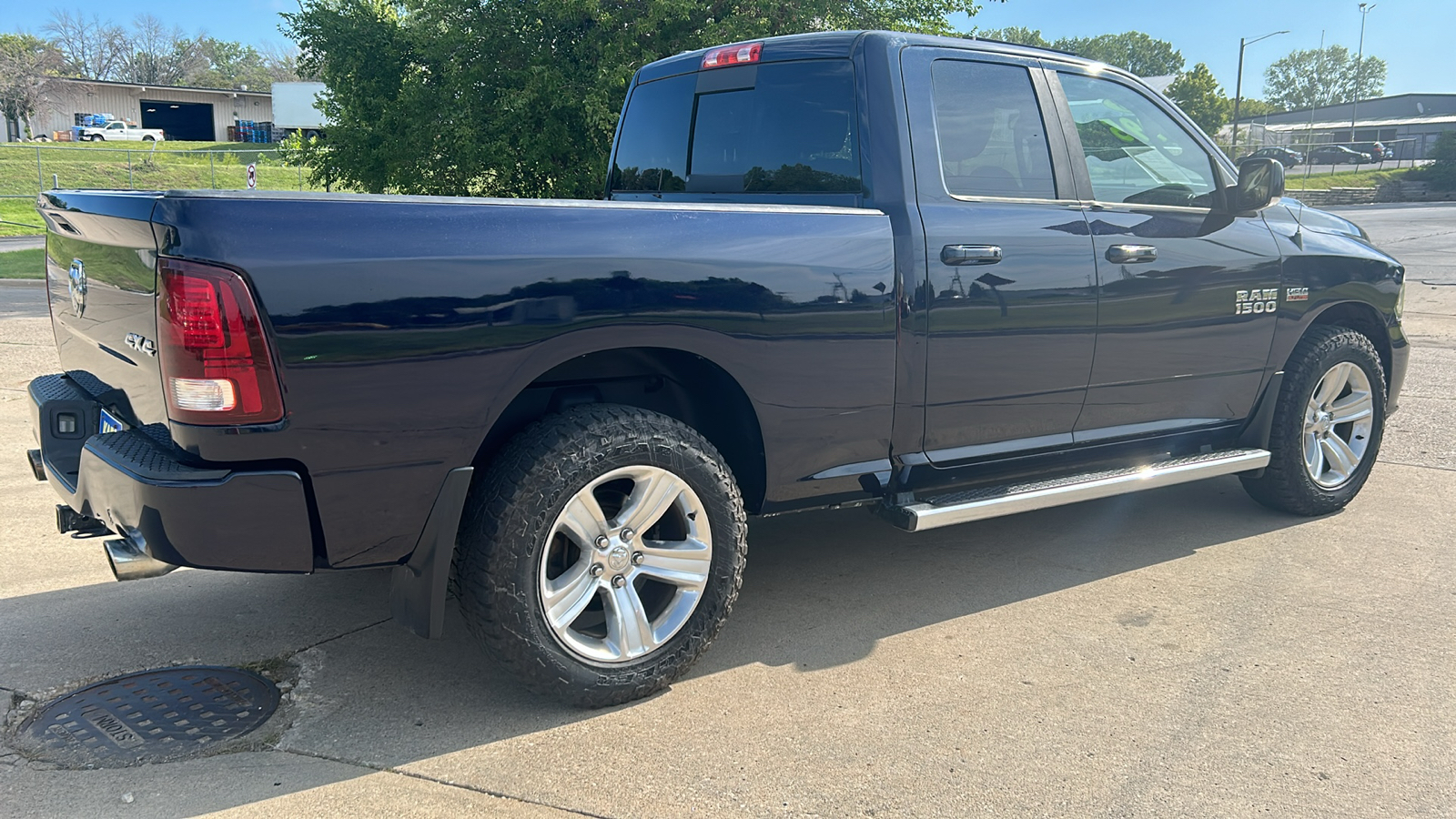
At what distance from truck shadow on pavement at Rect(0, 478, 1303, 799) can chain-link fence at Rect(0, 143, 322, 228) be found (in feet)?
98.2

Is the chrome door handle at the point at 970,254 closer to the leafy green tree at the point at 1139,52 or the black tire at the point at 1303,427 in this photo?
the black tire at the point at 1303,427

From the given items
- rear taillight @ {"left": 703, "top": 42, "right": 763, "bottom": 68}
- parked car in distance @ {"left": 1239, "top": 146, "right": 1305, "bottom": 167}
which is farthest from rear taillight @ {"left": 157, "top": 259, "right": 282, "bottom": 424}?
parked car in distance @ {"left": 1239, "top": 146, "right": 1305, "bottom": 167}

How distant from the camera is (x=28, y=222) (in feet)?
95.9

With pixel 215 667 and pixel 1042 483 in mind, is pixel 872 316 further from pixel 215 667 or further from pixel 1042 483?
pixel 215 667

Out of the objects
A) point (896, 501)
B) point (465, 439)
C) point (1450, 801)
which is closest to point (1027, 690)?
point (896, 501)

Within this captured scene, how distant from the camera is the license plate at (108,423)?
10.5 ft

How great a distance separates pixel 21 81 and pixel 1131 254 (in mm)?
64118

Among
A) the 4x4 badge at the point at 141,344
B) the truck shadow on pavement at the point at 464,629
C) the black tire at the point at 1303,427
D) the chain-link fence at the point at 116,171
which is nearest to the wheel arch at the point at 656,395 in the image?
the truck shadow on pavement at the point at 464,629

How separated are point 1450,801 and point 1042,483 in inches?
64.5

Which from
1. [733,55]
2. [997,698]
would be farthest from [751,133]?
[997,698]

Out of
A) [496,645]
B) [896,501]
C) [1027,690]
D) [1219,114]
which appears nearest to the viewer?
[496,645]

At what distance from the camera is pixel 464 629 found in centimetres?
384

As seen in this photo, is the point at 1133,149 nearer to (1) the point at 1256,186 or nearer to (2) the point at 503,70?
(1) the point at 1256,186

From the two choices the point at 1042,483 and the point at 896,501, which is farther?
the point at 1042,483
